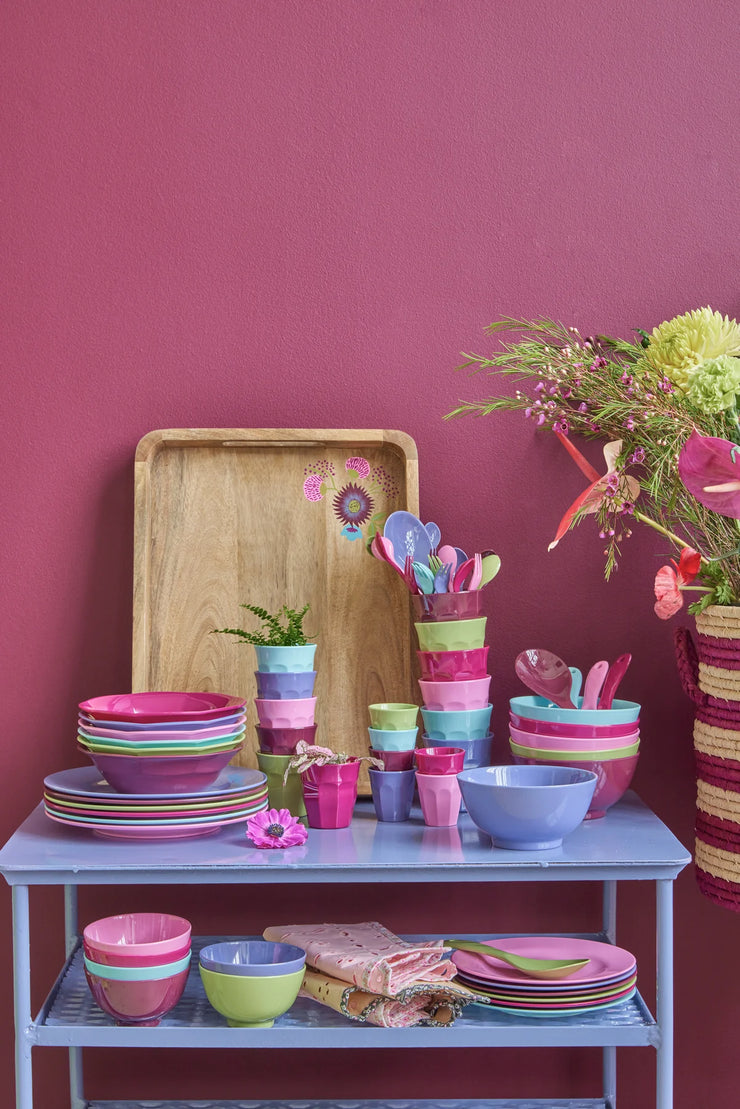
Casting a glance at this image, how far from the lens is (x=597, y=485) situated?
4.88 feet

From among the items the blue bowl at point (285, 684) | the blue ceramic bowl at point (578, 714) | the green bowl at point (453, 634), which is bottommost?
the blue ceramic bowl at point (578, 714)

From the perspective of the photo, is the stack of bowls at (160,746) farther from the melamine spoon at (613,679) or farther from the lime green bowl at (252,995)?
the melamine spoon at (613,679)

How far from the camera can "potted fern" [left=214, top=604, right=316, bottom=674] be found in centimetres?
145

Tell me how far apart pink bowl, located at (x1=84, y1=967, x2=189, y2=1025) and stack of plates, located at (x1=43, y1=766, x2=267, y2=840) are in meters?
0.16

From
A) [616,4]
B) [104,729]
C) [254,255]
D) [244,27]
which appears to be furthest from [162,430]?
[616,4]

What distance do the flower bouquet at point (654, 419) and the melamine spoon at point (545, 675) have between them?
0.15 meters

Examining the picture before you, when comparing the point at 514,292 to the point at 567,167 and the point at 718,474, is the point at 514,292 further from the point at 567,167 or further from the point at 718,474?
the point at 718,474

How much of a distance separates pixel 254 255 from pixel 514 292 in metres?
0.41

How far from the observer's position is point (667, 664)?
1667 millimetres

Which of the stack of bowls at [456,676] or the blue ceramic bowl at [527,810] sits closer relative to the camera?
the blue ceramic bowl at [527,810]

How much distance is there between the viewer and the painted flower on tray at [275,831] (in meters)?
1.29

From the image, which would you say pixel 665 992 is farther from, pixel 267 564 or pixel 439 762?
pixel 267 564

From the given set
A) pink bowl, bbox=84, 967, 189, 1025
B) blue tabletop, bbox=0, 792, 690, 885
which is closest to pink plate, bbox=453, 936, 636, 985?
blue tabletop, bbox=0, 792, 690, 885

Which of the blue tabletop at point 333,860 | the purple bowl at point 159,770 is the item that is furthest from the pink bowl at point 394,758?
the purple bowl at point 159,770
